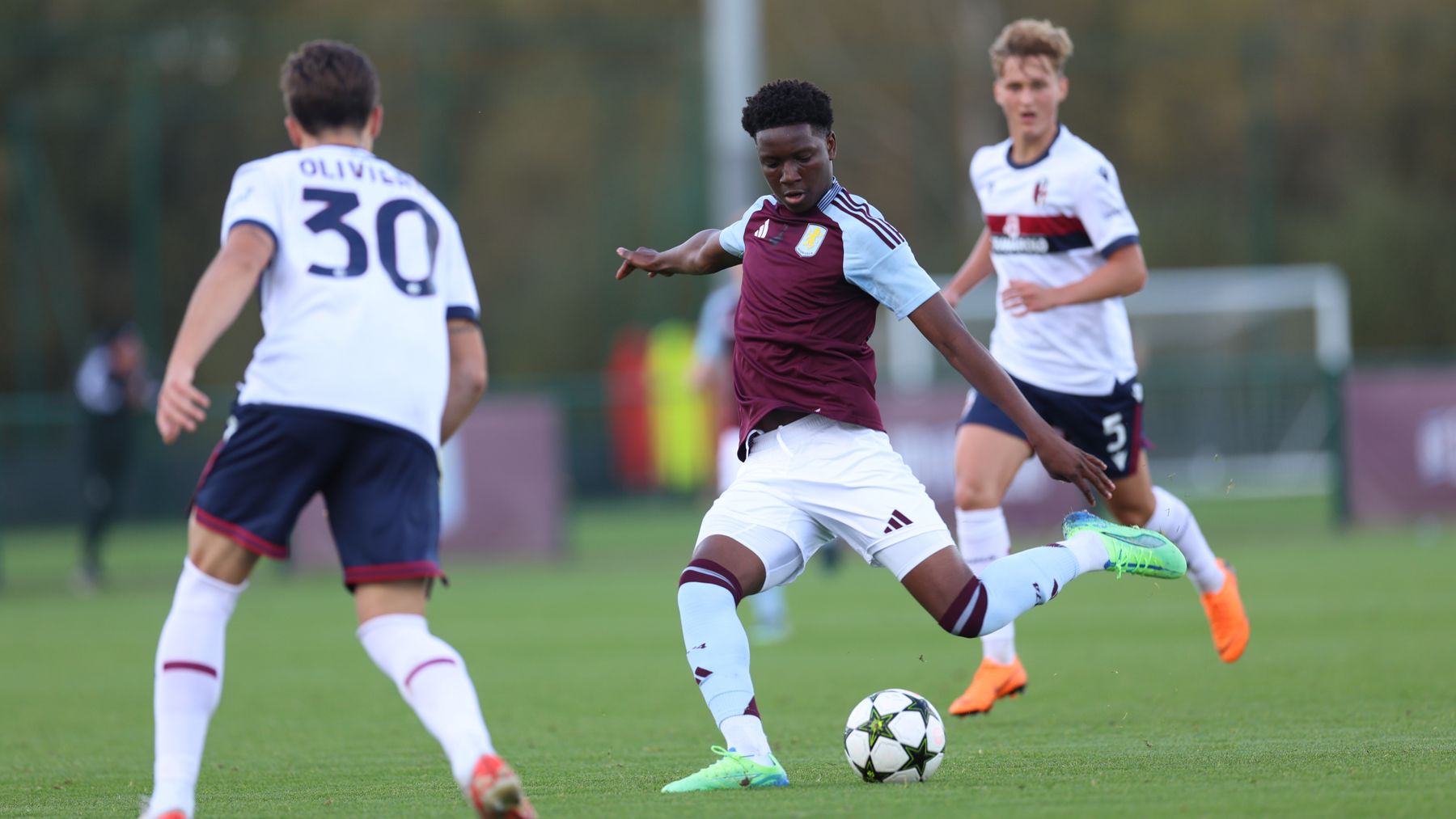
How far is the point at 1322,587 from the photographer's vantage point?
41.9 ft

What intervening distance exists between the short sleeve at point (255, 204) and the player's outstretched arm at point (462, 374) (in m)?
0.57

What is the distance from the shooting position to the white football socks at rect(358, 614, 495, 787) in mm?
4449

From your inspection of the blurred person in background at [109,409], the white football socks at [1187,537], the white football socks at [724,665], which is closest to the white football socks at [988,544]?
the white football socks at [1187,537]

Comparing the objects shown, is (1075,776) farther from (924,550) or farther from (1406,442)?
(1406,442)

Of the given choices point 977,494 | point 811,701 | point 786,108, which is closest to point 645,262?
point 786,108

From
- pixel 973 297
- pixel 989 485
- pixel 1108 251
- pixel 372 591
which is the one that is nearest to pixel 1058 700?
pixel 989 485

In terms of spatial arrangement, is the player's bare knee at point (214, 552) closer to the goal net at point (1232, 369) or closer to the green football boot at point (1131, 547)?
the green football boot at point (1131, 547)

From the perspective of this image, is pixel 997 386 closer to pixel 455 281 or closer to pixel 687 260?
pixel 687 260

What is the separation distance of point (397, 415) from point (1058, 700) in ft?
13.7

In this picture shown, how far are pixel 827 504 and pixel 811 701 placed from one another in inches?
110

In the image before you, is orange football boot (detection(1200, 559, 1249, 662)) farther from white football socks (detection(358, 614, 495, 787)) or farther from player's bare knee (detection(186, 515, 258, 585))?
player's bare knee (detection(186, 515, 258, 585))

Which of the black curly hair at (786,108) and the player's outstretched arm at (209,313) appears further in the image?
the black curly hair at (786,108)

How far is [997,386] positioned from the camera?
213 inches

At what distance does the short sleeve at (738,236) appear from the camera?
19.3 feet
